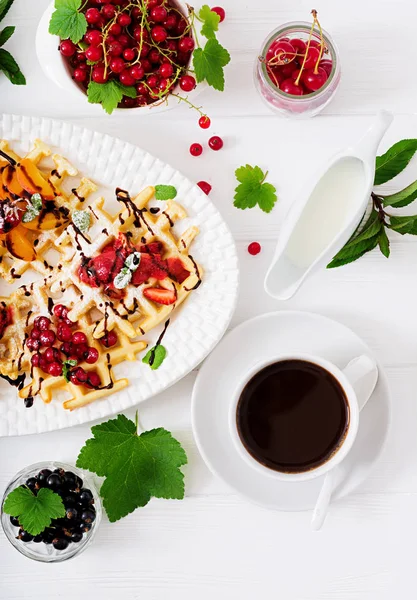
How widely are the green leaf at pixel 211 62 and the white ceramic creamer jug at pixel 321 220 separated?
0.29 metres

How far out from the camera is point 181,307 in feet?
5.29

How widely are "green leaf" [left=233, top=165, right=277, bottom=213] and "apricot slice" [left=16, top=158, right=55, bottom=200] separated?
417 mm

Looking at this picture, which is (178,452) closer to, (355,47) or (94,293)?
(94,293)

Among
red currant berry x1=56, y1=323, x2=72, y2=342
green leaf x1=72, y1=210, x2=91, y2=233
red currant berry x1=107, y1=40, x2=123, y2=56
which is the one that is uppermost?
red currant berry x1=107, y1=40, x2=123, y2=56

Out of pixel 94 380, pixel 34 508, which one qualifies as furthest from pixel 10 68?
pixel 34 508

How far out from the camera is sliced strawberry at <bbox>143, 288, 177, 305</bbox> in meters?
1.58

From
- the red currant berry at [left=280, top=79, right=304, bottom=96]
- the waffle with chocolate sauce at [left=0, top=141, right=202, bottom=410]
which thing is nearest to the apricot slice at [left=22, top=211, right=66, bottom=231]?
the waffle with chocolate sauce at [left=0, top=141, right=202, bottom=410]

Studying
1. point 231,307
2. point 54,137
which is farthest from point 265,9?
point 231,307

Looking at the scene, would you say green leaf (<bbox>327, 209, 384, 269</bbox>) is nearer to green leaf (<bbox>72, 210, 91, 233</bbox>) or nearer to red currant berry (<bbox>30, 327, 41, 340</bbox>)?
green leaf (<bbox>72, 210, 91, 233</bbox>)

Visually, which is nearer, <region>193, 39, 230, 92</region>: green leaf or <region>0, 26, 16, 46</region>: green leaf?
<region>193, 39, 230, 92</region>: green leaf

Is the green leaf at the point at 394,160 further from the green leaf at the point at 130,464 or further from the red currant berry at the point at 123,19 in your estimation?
the green leaf at the point at 130,464

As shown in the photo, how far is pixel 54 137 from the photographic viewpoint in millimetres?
1607

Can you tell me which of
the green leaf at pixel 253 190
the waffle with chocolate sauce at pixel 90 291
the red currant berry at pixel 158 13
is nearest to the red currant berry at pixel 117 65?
the red currant berry at pixel 158 13

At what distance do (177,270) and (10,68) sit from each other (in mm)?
589
